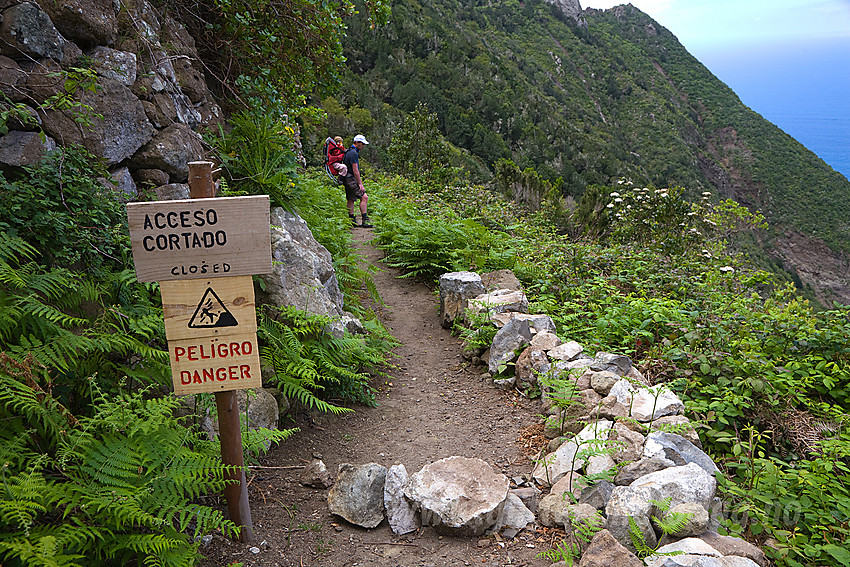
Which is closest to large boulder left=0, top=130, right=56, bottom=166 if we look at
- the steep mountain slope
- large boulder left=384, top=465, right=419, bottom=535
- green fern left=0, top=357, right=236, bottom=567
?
green fern left=0, top=357, right=236, bottom=567

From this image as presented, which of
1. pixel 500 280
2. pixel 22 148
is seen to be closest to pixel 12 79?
pixel 22 148

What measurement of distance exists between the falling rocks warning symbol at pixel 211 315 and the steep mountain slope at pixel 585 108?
99.4 ft

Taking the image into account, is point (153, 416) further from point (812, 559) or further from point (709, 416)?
point (709, 416)

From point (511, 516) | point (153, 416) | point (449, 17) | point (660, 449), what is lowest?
point (511, 516)

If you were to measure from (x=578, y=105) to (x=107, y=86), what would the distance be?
205 ft

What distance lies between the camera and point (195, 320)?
2.25 m

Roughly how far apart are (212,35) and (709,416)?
5586 millimetres

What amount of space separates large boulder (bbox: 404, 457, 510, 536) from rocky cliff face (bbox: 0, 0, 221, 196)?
2807mm

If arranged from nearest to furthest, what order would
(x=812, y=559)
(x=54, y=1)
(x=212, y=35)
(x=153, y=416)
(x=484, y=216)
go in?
(x=153, y=416) < (x=812, y=559) < (x=54, y=1) < (x=212, y=35) < (x=484, y=216)

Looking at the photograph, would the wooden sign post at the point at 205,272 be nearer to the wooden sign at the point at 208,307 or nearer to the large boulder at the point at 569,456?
the wooden sign at the point at 208,307

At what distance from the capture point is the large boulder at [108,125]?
306 cm

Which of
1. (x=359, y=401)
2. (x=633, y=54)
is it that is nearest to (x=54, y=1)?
(x=359, y=401)

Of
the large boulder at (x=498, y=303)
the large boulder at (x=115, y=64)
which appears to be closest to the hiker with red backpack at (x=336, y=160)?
the large boulder at (x=498, y=303)

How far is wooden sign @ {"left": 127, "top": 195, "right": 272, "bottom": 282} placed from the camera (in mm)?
2123
